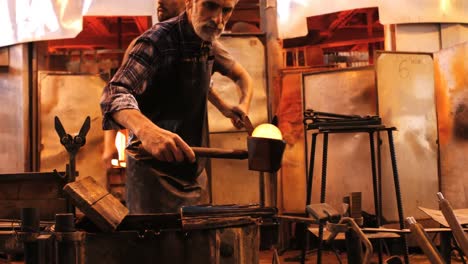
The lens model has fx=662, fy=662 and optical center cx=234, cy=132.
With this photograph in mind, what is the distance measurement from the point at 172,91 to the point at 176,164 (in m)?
0.30

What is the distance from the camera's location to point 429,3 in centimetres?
609

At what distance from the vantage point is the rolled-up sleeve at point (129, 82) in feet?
7.88

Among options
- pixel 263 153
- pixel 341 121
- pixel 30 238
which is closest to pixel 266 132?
pixel 263 153

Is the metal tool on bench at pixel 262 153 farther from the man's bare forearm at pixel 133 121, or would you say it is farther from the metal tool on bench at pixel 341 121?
the metal tool on bench at pixel 341 121

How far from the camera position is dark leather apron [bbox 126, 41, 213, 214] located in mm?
2641

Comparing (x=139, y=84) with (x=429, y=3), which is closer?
(x=139, y=84)

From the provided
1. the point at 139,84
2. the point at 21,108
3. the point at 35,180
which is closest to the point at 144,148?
the point at 139,84

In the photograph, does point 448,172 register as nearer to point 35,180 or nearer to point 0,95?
point 35,180

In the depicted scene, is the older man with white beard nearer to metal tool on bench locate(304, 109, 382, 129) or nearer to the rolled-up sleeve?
the rolled-up sleeve

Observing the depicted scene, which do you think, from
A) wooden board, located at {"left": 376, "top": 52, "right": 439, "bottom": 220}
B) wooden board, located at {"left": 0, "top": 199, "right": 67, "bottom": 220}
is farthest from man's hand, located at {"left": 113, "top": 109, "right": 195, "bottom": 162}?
wooden board, located at {"left": 376, "top": 52, "right": 439, "bottom": 220}

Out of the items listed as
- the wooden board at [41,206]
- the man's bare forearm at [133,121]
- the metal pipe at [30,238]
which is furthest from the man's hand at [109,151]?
the metal pipe at [30,238]

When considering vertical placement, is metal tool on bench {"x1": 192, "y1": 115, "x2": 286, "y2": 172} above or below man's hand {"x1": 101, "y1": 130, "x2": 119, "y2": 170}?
below

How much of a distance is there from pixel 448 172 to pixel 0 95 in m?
4.28

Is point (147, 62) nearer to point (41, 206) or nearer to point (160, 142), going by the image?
point (160, 142)
